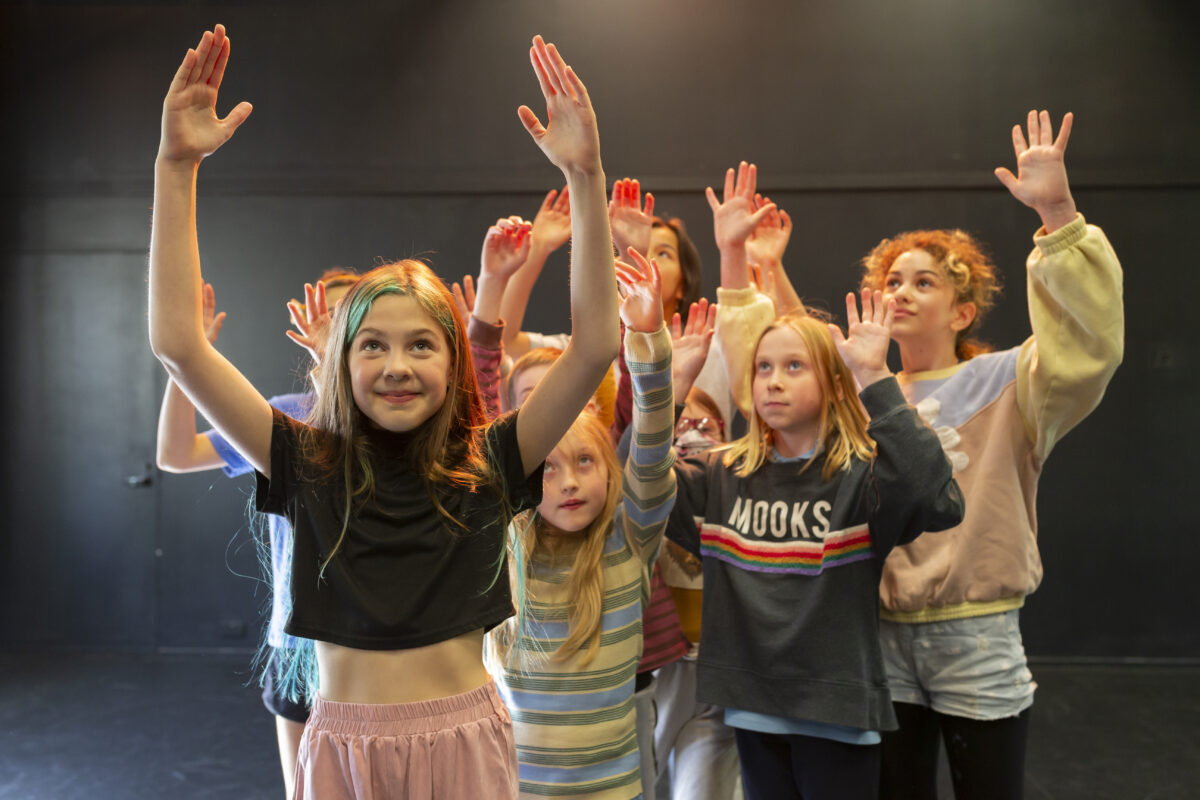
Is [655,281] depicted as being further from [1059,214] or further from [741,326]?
[1059,214]

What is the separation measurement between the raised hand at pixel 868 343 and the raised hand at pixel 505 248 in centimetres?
60

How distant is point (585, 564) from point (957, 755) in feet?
2.43

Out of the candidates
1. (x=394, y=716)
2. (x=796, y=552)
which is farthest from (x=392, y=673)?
(x=796, y=552)

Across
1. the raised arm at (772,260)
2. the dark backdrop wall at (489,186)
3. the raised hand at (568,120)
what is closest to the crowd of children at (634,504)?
the raised hand at (568,120)

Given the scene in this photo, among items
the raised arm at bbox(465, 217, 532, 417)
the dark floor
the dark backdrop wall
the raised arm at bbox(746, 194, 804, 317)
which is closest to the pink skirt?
the raised arm at bbox(465, 217, 532, 417)

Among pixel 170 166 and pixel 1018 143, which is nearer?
pixel 170 166

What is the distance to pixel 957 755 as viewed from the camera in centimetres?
167

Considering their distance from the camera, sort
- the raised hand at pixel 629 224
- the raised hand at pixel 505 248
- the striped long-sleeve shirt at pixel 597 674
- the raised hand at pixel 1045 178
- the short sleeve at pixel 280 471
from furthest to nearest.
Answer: the raised hand at pixel 629 224, the raised hand at pixel 505 248, the raised hand at pixel 1045 178, the striped long-sleeve shirt at pixel 597 674, the short sleeve at pixel 280 471

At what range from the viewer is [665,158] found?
13.8 feet

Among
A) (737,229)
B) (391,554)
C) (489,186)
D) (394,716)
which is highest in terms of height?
(489,186)

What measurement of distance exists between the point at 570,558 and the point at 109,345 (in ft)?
11.6

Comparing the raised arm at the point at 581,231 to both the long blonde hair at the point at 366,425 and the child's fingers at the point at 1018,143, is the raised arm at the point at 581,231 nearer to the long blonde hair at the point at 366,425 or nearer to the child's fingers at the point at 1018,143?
the long blonde hair at the point at 366,425

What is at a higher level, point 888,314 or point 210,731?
point 888,314

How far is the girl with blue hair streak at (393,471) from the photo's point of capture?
3.54 ft
